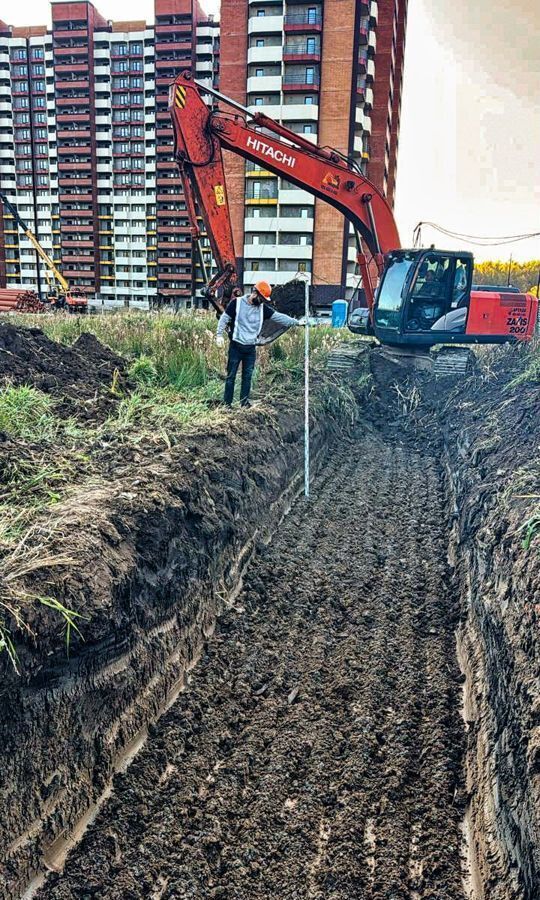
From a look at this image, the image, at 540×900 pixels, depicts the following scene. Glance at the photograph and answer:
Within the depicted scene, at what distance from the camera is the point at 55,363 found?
715 cm

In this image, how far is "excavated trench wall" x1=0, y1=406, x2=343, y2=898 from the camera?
2734 mm

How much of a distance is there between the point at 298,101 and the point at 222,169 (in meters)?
29.1

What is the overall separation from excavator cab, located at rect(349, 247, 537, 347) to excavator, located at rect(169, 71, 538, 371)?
17 millimetres

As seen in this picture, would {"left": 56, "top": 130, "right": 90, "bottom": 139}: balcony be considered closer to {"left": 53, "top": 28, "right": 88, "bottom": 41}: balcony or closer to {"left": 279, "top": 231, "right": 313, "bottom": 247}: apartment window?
{"left": 53, "top": 28, "right": 88, "bottom": 41}: balcony

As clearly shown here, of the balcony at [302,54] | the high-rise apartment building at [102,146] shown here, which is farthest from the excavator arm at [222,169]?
the high-rise apartment building at [102,146]

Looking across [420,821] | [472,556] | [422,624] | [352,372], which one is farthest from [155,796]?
[352,372]

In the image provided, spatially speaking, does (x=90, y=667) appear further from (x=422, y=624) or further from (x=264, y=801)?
(x=422, y=624)

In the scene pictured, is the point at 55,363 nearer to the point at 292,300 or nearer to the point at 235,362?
the point at 235,362

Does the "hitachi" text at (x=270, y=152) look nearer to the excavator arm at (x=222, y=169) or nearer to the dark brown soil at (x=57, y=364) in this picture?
the excavator arm at (x=222, y=169)

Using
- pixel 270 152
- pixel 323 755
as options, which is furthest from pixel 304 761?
pixel 270 152

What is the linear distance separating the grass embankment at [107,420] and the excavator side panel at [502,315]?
2742 millimetres

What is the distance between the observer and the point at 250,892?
2732mm

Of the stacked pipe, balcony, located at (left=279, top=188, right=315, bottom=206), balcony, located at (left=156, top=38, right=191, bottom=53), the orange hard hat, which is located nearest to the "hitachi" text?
the orange hard hat

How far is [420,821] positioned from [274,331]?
21.5ft
